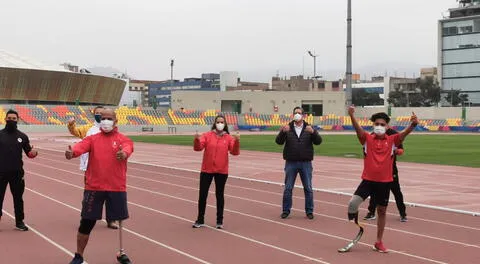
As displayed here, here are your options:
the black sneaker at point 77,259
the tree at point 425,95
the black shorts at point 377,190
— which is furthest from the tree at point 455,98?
the black sneaker at point 77,259

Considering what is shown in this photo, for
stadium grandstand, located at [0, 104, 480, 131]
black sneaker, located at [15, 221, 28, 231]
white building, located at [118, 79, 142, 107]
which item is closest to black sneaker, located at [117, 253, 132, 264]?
black sneaker, located at [15, 221, 28, 231]

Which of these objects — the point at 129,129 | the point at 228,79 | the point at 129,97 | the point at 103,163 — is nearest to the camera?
the point at 103,163

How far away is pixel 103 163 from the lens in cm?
702

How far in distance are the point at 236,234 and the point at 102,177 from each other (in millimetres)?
2813

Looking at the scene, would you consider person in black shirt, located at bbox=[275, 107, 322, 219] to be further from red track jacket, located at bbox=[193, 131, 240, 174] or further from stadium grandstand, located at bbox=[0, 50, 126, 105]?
stadium grandstand, located at bbox=[0, 50, 126, 105]

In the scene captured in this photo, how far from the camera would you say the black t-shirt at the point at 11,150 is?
9.40 meters

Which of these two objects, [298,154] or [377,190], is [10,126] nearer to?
[298,154]

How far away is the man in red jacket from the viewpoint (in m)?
6.99

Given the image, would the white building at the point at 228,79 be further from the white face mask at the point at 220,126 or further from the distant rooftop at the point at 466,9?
the white face mask at the point at 220,126

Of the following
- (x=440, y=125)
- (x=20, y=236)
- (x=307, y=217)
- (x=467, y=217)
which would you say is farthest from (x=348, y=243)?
(x=440, y=125)

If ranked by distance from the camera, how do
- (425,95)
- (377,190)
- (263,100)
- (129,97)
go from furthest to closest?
(129,97), (425,95), (263,100), (377,190)

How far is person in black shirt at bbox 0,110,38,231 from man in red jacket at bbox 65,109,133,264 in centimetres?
269

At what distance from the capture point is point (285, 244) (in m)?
8.45

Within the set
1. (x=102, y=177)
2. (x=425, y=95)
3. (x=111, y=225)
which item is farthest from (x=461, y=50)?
(x=102, y=177)
